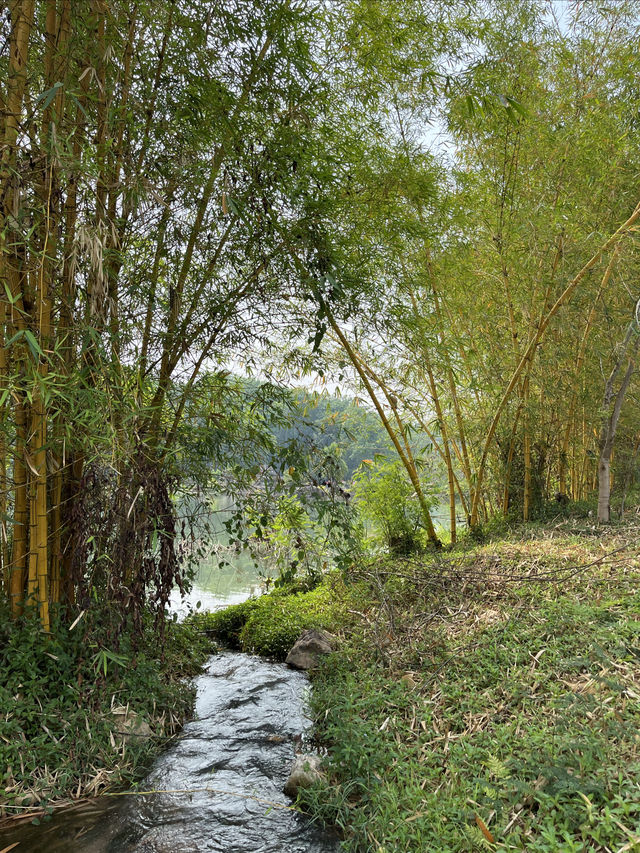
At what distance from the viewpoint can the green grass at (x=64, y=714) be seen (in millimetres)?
2277

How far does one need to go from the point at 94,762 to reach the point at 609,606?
2634 mm

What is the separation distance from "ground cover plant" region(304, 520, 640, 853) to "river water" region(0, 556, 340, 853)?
0.19 m

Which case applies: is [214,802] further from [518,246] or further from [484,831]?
[518,246]

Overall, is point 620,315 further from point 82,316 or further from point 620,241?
point 82,316

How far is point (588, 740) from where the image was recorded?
1.99 metres

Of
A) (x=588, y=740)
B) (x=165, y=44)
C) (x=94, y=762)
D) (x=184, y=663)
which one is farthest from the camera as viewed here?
(x=184, y=663)

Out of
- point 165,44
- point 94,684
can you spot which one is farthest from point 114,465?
point 165,44

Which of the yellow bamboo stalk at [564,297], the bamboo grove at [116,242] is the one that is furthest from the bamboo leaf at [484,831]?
the yellow bamboo stalk at [564,297]

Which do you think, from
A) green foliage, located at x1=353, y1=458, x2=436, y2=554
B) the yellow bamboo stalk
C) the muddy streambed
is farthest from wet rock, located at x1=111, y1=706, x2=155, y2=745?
the yellow bamboo stalk

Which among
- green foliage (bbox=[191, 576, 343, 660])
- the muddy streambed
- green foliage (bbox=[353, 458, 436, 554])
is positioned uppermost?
green foliage (bbox=[353, 458, 436, 554])

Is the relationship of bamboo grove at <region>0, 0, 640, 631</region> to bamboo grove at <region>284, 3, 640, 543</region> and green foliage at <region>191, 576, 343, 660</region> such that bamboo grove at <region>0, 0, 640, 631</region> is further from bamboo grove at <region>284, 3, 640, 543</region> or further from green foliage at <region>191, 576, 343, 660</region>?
green foliage at <region>191, 576, 343, 660</region>

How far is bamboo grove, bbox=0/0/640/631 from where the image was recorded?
241cm

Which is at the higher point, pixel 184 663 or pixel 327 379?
pixel 327 379

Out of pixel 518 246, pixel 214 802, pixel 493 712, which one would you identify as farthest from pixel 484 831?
pixel 518 246
